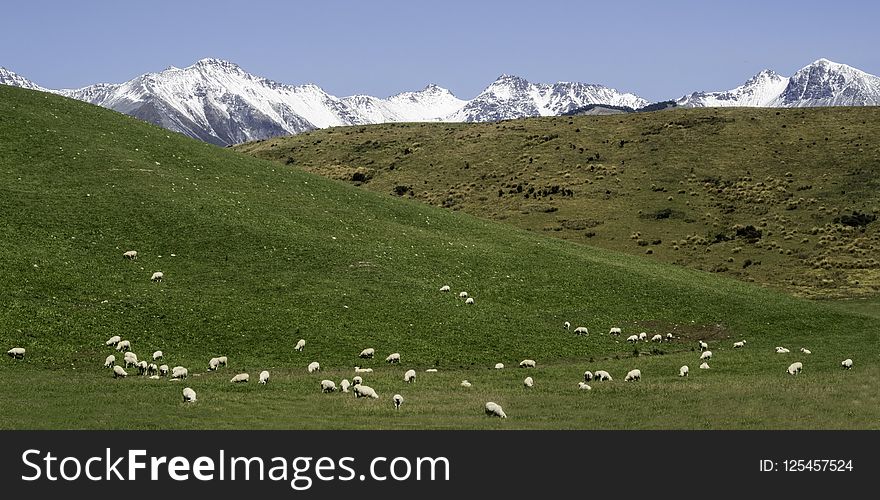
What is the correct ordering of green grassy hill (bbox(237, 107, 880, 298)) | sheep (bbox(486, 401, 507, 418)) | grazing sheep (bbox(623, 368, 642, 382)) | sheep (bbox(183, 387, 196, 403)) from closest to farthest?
sheep (bbox(486, 401, 507, 418))
sheep (bbox(183, 387, 196, 403))
grazing sheep (bbox(623, 368, 642, 382))
green grassy hill (bbox(237, 107, 880, 298))

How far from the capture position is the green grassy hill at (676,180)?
95.6m

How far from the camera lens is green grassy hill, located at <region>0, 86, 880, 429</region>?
105 feet

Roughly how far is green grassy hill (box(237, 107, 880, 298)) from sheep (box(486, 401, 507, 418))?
192 feet

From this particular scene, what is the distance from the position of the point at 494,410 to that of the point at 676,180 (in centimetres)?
10256

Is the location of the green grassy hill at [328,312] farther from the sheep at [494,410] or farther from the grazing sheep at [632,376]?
the grazing sheep at [632,376]

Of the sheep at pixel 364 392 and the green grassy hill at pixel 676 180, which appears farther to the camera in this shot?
the green grassy hill at pixel 676 180

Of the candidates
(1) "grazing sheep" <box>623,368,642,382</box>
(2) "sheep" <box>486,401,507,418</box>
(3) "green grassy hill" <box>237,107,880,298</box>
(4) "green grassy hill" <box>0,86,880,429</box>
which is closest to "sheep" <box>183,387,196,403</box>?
(4) "green grassy hill" <box>0,86,880,429</box>

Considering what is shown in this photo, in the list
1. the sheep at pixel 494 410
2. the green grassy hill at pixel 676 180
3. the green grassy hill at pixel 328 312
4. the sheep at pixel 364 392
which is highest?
the green grassy hill at pixel 676 180

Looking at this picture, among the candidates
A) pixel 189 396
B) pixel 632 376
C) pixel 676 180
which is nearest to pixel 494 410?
pixel 632 376

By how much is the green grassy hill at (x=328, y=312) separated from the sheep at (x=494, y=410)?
0.58m

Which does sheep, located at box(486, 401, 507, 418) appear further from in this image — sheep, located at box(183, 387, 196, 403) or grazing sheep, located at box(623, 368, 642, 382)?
sheep, located at box(183, 387, 196, 403)

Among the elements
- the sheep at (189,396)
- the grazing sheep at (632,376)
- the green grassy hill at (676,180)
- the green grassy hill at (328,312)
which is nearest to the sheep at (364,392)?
the green grassy hill at (328,312)

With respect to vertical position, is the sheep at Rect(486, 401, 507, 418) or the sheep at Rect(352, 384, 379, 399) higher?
the sheep at Rect(352, 384, 379, 399)
